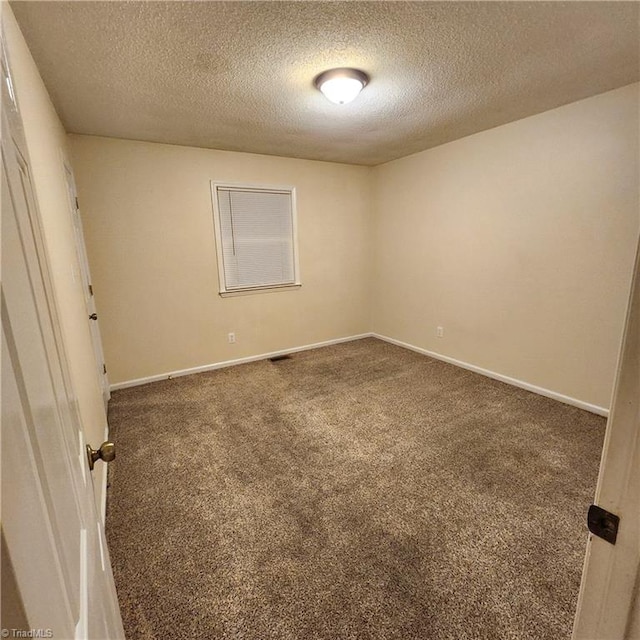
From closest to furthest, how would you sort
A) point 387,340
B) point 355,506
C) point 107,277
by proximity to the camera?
point 355,506, point 107,277, point 387,340

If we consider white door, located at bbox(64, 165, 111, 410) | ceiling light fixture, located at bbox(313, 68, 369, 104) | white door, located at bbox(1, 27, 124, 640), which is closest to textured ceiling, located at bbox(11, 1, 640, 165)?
ceiling light fixture, located at bbox(313, 68, 369, 104)

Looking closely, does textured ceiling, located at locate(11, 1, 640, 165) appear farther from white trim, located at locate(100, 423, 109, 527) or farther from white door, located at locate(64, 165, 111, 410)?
white trim, located at locate(100, 423, 109, 527)

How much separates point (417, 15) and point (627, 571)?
6.66 feet

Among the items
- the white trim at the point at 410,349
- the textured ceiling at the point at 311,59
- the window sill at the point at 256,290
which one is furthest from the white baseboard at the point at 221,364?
the textured ceiling at the point at 311,59

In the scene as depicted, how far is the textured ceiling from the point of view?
4.91 feet

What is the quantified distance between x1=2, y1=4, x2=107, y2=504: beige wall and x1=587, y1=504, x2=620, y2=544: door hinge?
5.25 feet

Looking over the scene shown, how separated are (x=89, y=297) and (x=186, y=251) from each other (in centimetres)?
102

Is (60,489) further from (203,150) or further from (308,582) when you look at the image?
(203,150)

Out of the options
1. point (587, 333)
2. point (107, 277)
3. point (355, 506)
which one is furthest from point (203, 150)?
point (587, 333)

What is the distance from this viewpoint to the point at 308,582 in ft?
4.73

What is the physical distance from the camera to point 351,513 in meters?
1.81

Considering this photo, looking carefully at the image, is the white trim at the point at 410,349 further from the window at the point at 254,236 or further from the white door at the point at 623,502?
the white door at the point at 623,502

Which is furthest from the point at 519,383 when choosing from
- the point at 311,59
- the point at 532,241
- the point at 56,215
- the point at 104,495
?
the point at 56,215

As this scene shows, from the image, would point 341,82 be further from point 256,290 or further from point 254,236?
point 256,290
